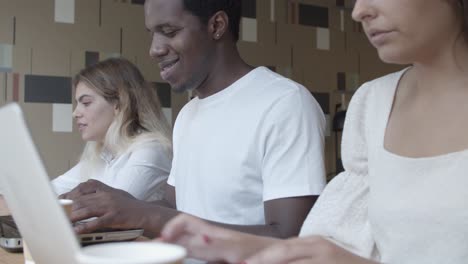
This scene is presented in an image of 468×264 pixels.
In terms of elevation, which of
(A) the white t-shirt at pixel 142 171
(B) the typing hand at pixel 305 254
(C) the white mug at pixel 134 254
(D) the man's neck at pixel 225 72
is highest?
(D) the man's neck at pixel 225 72

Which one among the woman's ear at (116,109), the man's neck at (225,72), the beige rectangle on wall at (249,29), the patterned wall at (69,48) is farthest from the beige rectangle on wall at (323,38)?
the man's neck at (225,72)

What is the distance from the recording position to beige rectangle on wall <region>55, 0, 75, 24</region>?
2.87 meters

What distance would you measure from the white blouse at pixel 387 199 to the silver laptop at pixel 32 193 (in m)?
0.54

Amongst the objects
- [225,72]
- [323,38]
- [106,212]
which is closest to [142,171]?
[225,72]

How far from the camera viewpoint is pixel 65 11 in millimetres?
2875

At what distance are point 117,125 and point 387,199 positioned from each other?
1.43 m

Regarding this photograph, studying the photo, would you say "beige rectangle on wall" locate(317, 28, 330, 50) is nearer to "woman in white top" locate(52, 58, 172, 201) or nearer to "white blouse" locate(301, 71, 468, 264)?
"woman in white top" locate(52, 58, 172, 201)

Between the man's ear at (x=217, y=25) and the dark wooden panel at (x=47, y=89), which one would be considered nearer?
the man's ear at (x=217, y=25)

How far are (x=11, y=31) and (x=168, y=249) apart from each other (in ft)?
8.68

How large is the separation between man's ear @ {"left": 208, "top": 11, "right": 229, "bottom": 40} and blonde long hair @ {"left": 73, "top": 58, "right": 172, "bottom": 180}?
0.67m

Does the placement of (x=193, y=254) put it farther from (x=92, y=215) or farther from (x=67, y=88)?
(x=67, y=88)

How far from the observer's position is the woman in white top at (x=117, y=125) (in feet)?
6.52

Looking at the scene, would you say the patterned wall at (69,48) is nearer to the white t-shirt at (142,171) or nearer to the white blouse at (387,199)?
the white t-shirt at (142,171)

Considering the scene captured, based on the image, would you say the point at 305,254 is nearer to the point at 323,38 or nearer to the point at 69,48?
the point at 69,48
